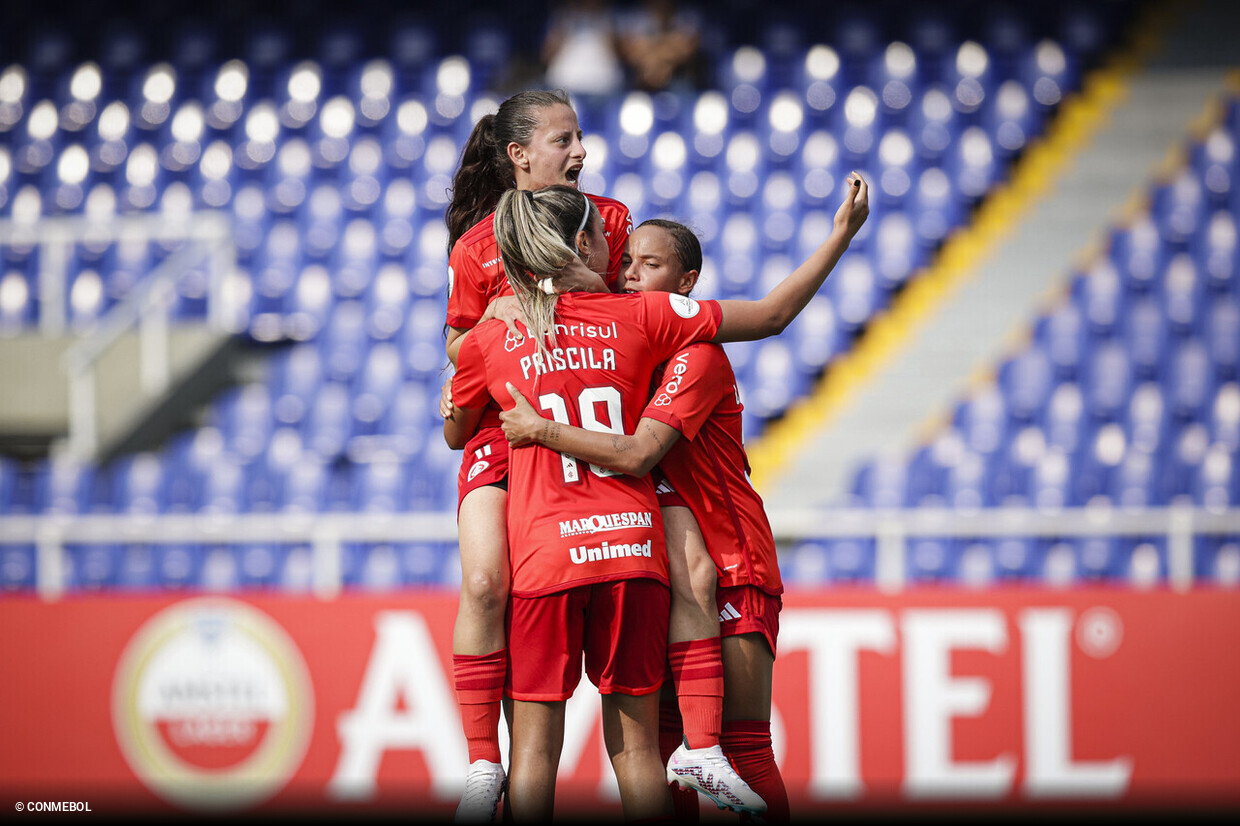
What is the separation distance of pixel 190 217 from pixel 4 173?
147 centimetres

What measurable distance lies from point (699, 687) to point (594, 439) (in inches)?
23.4

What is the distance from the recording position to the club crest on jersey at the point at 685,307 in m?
2.82

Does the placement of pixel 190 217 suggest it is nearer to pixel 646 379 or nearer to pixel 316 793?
pixel 316 793

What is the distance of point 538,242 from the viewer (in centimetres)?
275

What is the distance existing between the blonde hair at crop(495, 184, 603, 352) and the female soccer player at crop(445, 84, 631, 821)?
132mm

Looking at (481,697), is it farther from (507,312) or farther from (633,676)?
(507,312)

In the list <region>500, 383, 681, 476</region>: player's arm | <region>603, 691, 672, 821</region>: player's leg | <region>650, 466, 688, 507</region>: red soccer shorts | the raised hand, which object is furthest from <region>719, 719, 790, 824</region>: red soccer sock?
the raised hand

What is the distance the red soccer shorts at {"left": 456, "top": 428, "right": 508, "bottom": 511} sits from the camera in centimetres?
294

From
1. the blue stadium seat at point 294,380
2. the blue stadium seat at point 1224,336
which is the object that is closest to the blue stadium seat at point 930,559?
the blue stadium seat at point 1224,336

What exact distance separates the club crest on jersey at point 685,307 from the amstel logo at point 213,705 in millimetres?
3702

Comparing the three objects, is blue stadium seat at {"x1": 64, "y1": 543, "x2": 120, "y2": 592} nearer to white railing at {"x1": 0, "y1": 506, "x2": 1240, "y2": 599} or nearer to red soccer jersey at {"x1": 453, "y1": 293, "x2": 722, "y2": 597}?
white railing at {"x1": 0, "y1": 506, "x2": 1240, "y2": 599}

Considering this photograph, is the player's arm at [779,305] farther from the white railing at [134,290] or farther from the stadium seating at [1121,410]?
the white railing at [134,290]

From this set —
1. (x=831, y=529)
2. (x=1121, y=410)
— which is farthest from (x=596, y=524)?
(x=1121, y=410)

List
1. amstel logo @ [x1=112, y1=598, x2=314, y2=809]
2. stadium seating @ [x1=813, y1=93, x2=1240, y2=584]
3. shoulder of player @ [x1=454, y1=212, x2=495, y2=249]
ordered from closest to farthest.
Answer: shoulder of player @ [x1=454, y1=212, x2=495, y2=249] → amstel logo @ [x1=112, y1=598, x2=314, y2=809] → stadium seating @ [x1=813, y1=93, x2=1240, y2=584]
